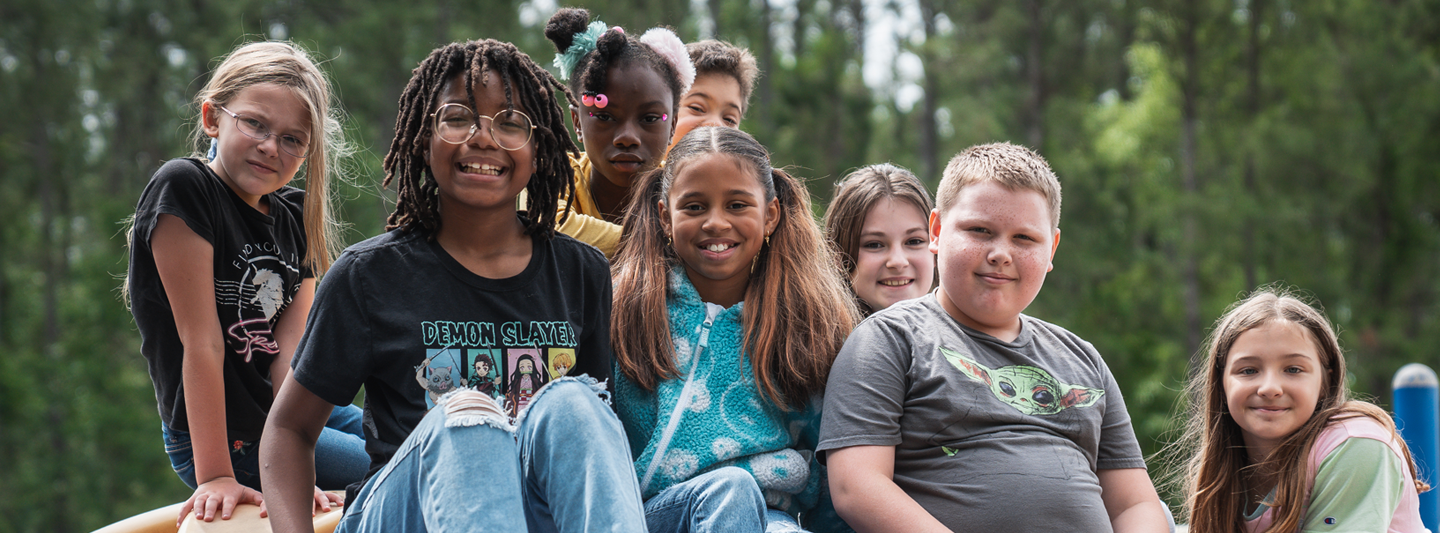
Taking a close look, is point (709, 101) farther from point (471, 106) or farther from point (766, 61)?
point (766, 61)

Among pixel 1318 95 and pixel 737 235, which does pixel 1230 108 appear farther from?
pixel 737 235

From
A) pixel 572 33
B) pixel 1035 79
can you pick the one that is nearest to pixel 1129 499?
pixel 572 33

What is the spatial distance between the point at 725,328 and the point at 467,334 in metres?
Answer: 0.65

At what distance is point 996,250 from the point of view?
246 centimetres

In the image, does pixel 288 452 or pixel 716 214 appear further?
pixel 716 214

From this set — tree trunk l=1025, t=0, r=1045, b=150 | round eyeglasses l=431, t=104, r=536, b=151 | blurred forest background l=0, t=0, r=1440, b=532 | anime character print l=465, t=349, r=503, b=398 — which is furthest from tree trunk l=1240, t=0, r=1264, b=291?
anime character print l=465, t=349, r=503, b=398

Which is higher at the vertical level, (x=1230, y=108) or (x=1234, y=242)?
(x=1230, y=108)

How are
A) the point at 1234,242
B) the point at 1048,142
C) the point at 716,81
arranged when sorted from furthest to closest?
the point at 1048,142
the point at 1234,242
the point at 716,81

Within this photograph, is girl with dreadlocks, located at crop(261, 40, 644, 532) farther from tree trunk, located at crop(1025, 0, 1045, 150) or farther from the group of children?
tree trunk, located at crop(1025, 0, 1045, 150)

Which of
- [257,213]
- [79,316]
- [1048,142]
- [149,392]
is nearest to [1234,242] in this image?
[1048,142]

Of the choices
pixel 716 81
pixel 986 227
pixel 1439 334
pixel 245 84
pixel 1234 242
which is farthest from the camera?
pixel 1234 242

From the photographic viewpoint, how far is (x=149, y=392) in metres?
14.8

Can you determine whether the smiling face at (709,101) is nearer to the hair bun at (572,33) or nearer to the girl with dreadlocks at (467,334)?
the hair bun at (572,33)

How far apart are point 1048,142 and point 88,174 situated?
13.6 metres
